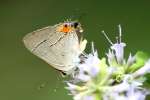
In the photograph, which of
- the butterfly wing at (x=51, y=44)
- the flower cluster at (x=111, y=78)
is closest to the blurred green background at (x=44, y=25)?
the butterfly wing at (x=51, y=44)

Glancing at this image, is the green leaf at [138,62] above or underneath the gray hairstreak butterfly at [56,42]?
underneath

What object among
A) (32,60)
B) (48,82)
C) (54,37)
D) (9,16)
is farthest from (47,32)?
(9,16)

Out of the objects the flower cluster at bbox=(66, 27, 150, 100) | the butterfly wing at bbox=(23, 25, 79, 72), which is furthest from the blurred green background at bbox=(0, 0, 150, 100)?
Answer: the flower cluster at bbox=(66, 27, 150, 100)

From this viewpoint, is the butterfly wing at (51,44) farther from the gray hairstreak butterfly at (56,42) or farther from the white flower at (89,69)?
the white flower at (89,69)

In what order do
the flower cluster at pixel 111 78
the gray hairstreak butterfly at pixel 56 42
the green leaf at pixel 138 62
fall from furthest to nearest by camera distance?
1. the gray hairstreak butterfly at pixel 56 42
2. the green leaf at pixel 138 62
3. the flower cluster at pixel 111 78

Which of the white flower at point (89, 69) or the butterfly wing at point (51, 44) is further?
the butterfly wing at point (51, 44)

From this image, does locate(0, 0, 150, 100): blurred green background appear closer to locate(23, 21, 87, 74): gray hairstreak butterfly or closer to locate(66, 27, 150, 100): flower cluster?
locate(23, 21, 87, 74): gray hairstreak butterfly

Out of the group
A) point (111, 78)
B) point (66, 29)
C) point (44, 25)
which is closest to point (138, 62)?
point (111, 78)
